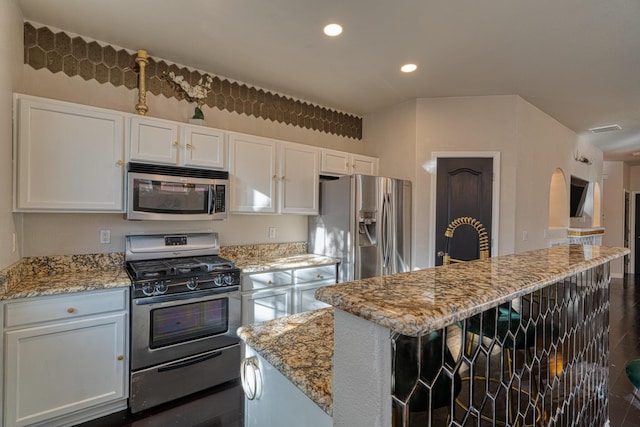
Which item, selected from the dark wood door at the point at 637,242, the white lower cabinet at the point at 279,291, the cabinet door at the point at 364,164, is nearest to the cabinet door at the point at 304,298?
the white lower cabinet at the point at 279,291

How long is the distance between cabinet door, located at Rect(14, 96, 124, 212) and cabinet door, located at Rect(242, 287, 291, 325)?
1246mm

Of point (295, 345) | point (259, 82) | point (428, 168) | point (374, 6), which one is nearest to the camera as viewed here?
point (295, 345)

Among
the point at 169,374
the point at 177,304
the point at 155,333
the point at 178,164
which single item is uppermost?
the point at 178,164

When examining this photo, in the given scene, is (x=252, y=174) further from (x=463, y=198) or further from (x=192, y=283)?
(x=463, y=198)

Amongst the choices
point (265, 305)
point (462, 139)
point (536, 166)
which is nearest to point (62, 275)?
point (265, 305)

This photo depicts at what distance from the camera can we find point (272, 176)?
10.4ft

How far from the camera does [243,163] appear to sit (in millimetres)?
2992

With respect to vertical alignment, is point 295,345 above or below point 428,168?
below

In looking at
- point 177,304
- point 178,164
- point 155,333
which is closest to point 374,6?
point 178,164

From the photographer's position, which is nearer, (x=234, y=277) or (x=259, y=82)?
(x=234, y=277)

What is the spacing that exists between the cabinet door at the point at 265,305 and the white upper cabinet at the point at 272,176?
0.78 meters

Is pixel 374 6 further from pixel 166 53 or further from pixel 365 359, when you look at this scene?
pixel 365 359

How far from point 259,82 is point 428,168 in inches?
82.2

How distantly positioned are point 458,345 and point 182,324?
7.11 feet
